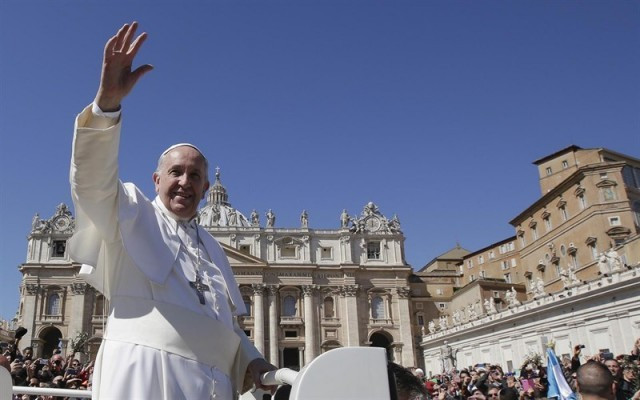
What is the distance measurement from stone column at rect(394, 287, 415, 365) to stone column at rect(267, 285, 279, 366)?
11705 mm

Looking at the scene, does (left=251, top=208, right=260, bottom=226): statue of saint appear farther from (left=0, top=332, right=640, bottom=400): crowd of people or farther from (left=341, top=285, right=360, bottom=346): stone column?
(left=0, top=332, right=640, bottom=400): crowd of people

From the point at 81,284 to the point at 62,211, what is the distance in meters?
7.64

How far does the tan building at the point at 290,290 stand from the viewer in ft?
152

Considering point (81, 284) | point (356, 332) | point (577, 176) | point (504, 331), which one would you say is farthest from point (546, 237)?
point (81, 284)

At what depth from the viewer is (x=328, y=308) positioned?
49.2 metres

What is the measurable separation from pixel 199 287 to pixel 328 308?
47.9 m

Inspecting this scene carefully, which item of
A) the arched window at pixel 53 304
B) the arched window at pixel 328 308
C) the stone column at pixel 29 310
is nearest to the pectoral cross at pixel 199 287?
the arched window at pixel 328 308

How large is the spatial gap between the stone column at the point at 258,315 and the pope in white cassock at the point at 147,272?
147 feet

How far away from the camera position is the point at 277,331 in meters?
47.5

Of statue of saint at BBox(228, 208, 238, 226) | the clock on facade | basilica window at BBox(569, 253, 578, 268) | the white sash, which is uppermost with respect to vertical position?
statue of saint at BBox(228, 208, 238, 226)

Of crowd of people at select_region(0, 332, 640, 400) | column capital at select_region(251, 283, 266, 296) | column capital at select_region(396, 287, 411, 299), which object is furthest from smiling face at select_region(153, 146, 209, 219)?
column capital at select_region(396, 287, 411, 299)

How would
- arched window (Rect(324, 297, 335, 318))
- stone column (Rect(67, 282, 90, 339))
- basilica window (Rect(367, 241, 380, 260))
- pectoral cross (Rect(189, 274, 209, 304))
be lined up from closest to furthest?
pectoral cross (Rect(189, 274, 209, 304))
stone column (Rect(67, 282, 90, 339))
arched window (Rect(324, 297, 335, 318))
basilica window (Rect(367, 241, 380, 260))

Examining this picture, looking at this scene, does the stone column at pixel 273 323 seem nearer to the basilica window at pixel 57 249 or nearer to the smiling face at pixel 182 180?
the basilica window at pixel 57 249

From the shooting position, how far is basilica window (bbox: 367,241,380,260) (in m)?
51.7
